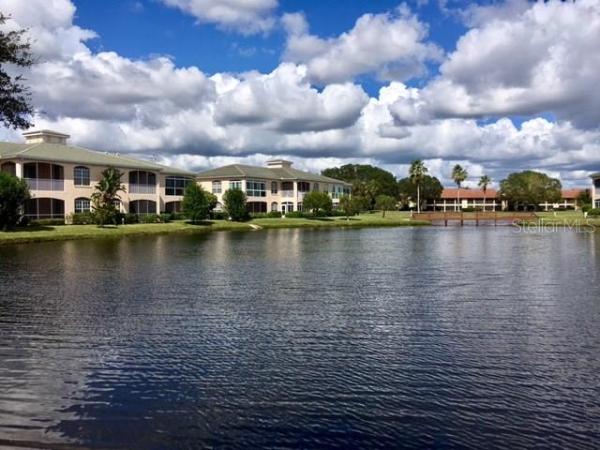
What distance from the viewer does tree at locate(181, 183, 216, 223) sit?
81.1 meters

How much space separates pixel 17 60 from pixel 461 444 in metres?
23.6

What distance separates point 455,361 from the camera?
47.0 ft

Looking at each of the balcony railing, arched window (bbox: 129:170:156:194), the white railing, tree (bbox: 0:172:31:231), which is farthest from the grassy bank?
arched window (bbox: 129:170:156:194)

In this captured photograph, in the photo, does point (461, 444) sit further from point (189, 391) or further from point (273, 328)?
point (273, 328)

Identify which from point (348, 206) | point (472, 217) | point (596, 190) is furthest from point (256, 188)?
point (596, 190)

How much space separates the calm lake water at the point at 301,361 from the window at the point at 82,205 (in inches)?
1757

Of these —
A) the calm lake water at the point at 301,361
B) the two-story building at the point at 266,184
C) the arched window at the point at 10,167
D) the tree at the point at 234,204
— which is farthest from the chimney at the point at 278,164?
the calm lake water at the point at 301,361

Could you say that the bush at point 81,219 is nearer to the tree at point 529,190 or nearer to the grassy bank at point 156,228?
the grassy bank at point 156,228

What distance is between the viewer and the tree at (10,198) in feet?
191

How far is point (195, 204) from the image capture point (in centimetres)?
8144

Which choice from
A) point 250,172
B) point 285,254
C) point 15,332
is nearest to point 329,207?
point 250,172

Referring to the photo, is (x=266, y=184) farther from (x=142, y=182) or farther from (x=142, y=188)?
(x=142, y=188)

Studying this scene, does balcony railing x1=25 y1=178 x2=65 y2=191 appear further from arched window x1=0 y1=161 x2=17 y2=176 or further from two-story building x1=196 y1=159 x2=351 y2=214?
two-story building x1=196 y1=159 x2=351 y2=214

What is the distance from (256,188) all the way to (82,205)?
122 ft
